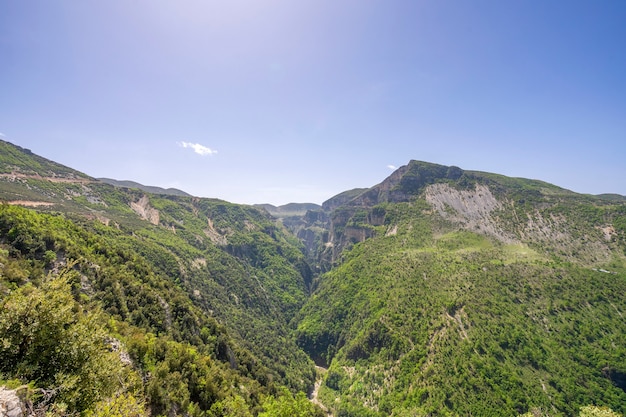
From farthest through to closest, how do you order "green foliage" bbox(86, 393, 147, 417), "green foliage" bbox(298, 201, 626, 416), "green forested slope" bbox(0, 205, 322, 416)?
"green foliage" bbox(298, 201, 626, 416) < "green forested slope" bbox(0, 205, 322, 416) < "green foliage" bbox(86, 393, 147, 417)

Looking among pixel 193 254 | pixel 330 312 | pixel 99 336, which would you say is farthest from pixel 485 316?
pixel 193 254

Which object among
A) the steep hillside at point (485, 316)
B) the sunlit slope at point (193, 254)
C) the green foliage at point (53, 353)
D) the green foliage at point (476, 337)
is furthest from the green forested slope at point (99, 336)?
the steep hillside at point (485, 316)

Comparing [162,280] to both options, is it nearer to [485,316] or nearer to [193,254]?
[193,254]

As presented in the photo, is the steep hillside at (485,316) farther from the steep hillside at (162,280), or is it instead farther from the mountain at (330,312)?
the steep hillside at (162,280)

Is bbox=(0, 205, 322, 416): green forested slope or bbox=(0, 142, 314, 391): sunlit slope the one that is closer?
bbox=(0, 205, 322, 416): green forested slope

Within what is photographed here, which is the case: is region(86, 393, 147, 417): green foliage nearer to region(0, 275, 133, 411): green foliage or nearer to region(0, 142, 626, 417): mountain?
region(0, 142, 626, 417): mountain

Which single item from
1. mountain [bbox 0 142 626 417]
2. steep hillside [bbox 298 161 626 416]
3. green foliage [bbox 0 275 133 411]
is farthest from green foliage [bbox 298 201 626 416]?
green foliage [bbox 0 275 133 411]
